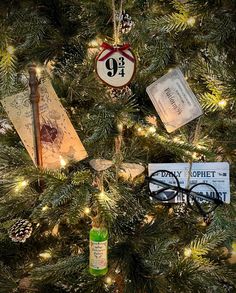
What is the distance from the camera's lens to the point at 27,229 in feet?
2.76

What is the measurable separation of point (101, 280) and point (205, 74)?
485 millimetres

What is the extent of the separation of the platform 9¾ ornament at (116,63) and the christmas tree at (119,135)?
0.09 ft

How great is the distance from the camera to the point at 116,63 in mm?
727

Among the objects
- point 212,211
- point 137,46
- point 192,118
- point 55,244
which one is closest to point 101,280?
point 55,244

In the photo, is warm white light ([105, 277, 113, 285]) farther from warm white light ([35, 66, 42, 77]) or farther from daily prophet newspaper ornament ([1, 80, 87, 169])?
warm white light ([35, 66, 42, 77])

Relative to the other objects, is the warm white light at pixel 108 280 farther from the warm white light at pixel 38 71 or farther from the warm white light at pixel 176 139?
the warm white light at pixel 38 71

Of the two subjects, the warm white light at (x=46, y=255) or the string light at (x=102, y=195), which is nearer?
the string light at (x=102, y=195)

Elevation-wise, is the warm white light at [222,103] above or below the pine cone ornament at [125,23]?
below

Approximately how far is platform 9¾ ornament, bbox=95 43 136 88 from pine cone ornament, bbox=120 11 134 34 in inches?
2.3

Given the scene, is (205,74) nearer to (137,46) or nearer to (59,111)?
(137,46)

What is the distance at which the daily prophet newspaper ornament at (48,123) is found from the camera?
788 millimetres

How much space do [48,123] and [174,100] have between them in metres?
0.28

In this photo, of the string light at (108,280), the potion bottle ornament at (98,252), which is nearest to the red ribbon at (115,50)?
the potion bottle ornament at (98,252)

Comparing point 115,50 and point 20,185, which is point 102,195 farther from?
point 115,50
